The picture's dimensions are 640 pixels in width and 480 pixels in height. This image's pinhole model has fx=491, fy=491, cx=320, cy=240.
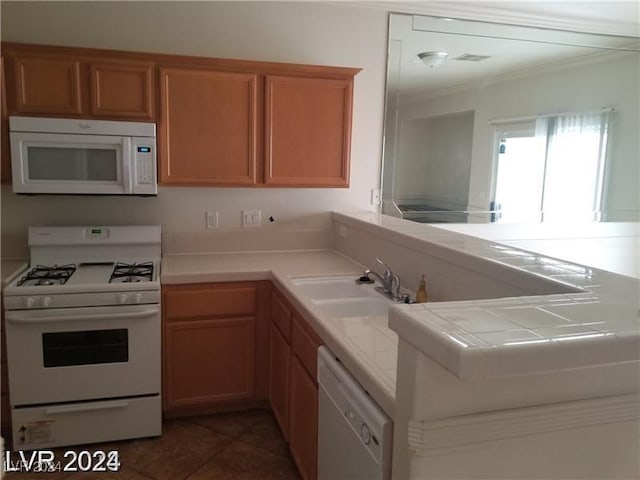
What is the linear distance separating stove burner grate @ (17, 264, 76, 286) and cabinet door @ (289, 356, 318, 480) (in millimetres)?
1251

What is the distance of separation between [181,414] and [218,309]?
65 cm

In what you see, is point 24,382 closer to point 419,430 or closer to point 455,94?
point 419,430

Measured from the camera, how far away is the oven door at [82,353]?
7.64 ft

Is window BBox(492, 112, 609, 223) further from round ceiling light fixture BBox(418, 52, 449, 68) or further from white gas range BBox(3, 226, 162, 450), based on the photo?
white gas range BBox(3, 226, 162, 450)

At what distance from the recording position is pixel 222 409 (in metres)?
2.84

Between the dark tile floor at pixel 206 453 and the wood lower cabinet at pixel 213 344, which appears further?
the wood lower cabinet at pixel 213 344

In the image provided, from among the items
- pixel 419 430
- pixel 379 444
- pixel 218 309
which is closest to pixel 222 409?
pixel 218 309

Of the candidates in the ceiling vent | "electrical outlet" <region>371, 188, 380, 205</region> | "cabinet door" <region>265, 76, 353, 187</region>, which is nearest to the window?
the ceiling vent

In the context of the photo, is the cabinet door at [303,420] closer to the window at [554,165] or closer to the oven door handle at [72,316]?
the oven door handle at [72,316]

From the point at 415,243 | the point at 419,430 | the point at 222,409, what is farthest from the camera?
the point at 222,409

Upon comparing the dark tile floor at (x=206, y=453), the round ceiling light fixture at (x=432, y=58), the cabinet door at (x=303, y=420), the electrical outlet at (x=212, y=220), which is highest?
the round ceiling light fixture at (x=432, y=58)

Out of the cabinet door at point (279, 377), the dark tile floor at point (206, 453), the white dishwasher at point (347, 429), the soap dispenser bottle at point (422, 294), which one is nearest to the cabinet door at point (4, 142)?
the dark tile floor at point (206, 453)

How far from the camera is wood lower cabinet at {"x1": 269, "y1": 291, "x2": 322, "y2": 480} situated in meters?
1.94

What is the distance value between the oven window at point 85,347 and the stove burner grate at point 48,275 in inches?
10.1
